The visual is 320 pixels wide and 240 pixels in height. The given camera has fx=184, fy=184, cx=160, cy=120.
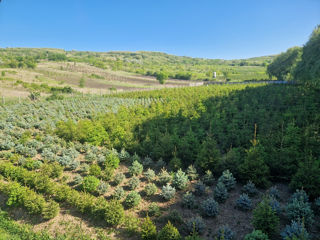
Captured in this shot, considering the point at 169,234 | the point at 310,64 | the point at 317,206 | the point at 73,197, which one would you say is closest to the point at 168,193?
the point at 169,234

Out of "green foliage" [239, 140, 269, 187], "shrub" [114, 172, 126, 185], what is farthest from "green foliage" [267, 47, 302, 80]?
"shrub" [114, 172, 126, 185]

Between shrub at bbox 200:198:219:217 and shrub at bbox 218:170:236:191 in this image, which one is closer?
shrub at bbox 200:198:219:217

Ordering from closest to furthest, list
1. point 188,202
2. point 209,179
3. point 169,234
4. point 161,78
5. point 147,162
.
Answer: point 169,234 < point 188,202 < point 209,179 < point 147,162 < point 161,78

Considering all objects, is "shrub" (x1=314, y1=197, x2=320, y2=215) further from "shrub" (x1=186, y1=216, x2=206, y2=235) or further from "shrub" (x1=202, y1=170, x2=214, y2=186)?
"shrub" (x1=186, y1=216, x2=206, y2=235)

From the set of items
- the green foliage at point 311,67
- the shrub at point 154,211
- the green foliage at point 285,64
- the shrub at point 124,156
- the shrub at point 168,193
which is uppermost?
the green foliage at point 285,64

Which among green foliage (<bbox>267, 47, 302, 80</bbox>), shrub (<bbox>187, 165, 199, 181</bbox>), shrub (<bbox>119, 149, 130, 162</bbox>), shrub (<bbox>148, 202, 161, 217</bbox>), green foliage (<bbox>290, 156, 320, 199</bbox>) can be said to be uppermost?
green foliage (<bbox>267, 47, 302, 80</bbox>)

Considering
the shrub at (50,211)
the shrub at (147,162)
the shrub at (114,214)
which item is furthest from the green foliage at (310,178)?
the shrub at (50,211)

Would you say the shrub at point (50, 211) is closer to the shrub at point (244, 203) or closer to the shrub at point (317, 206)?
the shrub at point (244, 203)

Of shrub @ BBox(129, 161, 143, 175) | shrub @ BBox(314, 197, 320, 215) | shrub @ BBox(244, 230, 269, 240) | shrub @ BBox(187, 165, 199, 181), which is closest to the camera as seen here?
shrub @ BBox(244, 230, 269, 240)

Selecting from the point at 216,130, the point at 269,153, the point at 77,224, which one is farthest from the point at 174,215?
the point at 216,130

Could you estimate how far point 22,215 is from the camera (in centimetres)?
896

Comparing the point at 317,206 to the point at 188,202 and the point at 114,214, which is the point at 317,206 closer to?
the point at 188,202

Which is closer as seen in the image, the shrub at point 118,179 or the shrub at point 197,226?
the shrub at point 197,226

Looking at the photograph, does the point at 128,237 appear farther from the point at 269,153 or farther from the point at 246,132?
the point at 246,132
